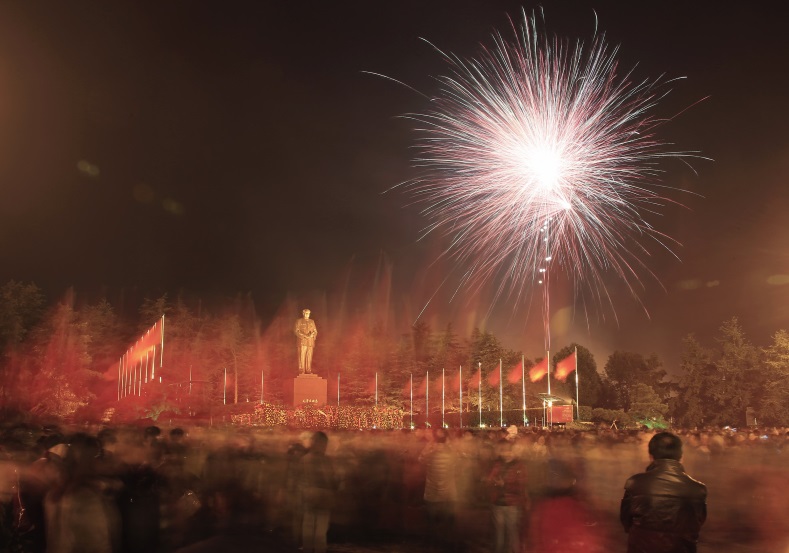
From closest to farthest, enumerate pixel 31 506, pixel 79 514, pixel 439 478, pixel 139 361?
pixel 79 514 < pixel 31 506 < pixel 439 478 < pixel 139 361

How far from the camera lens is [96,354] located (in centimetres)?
6203

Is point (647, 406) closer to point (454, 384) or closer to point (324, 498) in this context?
point (454, 384)

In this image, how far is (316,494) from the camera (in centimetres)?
758

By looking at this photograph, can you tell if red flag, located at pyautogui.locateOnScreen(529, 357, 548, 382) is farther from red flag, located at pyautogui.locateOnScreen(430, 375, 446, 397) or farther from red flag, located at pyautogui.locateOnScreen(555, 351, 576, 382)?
red flag, located at pyautogui.locateOnScreen(430, 375, 446, 397)

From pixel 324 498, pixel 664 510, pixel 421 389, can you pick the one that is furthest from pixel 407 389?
pixel 664 510

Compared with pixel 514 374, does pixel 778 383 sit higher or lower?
lower

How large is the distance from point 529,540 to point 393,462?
5101mm

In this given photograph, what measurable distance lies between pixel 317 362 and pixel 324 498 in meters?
61.1

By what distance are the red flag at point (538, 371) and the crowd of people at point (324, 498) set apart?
6149 centimetres

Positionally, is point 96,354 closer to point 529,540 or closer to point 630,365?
point 529,540

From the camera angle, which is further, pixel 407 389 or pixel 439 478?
pixel 407 389

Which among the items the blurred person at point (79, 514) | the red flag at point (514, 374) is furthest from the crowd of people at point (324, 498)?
the red flag at point (514, 374)

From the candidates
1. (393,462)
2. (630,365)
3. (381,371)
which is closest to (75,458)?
(393,462)

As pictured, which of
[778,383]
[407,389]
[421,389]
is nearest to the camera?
[778,383]
